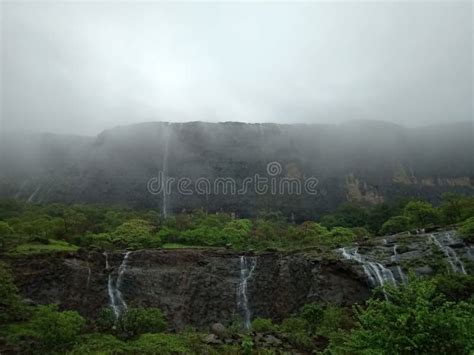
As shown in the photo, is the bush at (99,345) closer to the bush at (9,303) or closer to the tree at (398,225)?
the bush at (9,303)

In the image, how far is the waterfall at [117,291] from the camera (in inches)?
1192

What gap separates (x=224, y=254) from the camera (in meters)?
36.8

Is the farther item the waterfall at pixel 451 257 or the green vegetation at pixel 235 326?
the waterfall at pixel 451 257

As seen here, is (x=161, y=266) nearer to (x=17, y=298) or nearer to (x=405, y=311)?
(x=17, y=298)

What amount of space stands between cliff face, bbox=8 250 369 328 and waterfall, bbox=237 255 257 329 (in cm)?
8

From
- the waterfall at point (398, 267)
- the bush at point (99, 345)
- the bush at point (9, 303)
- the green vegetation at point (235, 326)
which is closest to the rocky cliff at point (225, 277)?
the waterfall at point (398, 267)

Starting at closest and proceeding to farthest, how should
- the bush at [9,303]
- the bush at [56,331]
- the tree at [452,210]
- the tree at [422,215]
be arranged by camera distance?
1. the bush at [56,331]
2. the bush at [9,303]
3. the tree at [452,210]
4. the tree at [422,215]

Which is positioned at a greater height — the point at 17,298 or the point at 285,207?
the point at 285,207

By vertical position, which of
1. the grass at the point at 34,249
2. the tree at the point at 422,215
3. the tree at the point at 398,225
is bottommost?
the grass at the point at 34,249

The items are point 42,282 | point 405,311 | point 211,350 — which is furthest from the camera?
point 42,282

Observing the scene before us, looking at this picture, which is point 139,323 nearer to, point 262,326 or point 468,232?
point 262,326

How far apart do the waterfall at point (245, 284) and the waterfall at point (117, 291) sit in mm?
8703

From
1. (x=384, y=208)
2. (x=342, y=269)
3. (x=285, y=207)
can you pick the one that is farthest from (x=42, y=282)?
(x=285, y=207)

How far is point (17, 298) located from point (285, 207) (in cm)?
6195
